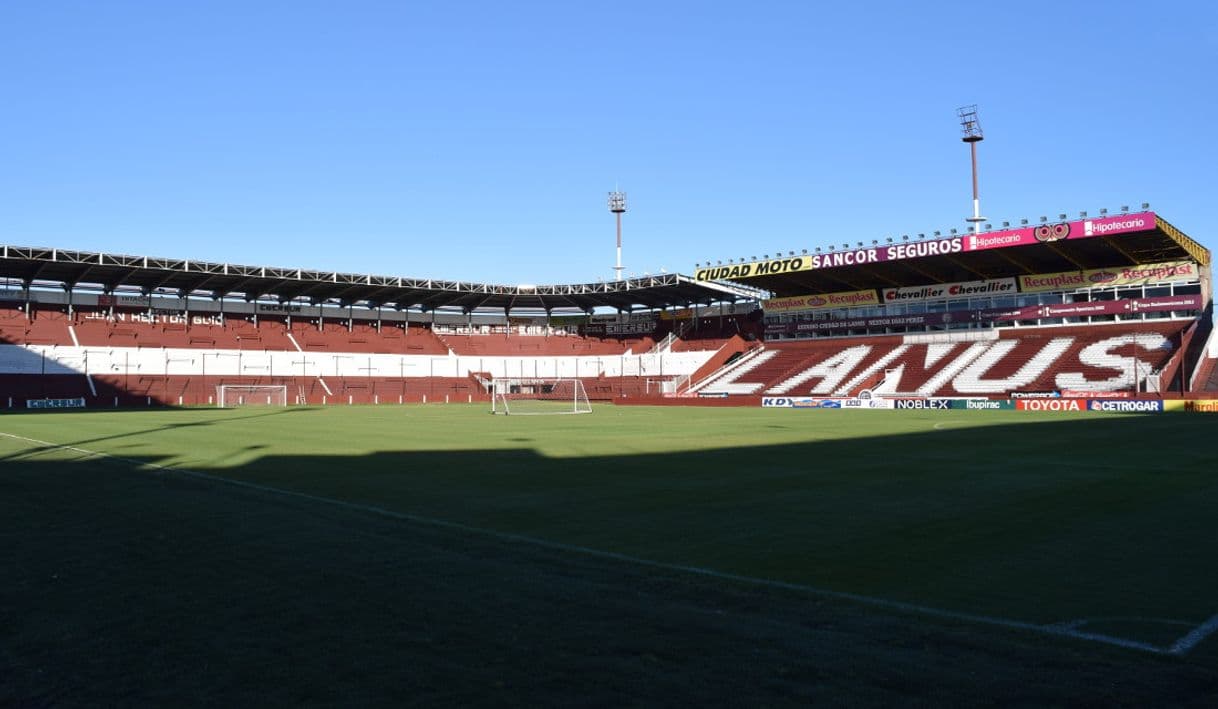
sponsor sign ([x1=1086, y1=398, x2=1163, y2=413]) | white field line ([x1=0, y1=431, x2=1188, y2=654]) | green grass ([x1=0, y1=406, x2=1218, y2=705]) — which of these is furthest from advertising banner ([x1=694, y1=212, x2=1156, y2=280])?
white field line ([x1=0, y1=431, x2=1188, y2=654])

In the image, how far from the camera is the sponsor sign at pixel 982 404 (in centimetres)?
5212

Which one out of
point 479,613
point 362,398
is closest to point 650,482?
point 479,613

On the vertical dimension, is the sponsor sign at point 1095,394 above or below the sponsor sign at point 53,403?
below

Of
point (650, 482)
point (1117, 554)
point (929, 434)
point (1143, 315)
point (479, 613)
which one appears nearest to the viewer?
point (479, 613)

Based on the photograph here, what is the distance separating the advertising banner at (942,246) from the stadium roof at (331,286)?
18.1 feet

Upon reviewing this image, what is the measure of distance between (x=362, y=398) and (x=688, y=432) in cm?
5328

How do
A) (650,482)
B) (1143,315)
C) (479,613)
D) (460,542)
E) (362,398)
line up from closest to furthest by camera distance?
(479,613) < (460,542) < (650,482) < (1143,315) < (362,398)

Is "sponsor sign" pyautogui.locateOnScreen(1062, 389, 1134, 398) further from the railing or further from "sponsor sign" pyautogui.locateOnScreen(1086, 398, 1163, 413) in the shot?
the railing

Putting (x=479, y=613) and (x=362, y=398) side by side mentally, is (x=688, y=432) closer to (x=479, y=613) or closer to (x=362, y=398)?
(x=479, y=613)

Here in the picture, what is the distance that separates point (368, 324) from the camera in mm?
91125

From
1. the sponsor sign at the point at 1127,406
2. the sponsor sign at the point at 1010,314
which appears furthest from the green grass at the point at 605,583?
the sponsor sign at the point at 1010,314

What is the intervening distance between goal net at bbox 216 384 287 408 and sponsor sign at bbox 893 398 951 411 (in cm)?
4740

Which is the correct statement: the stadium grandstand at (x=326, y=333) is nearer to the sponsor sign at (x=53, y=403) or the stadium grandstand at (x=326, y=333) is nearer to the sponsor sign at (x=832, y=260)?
the sponsor sign at (x=53, y=403)

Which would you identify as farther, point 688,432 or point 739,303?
point 739,303
